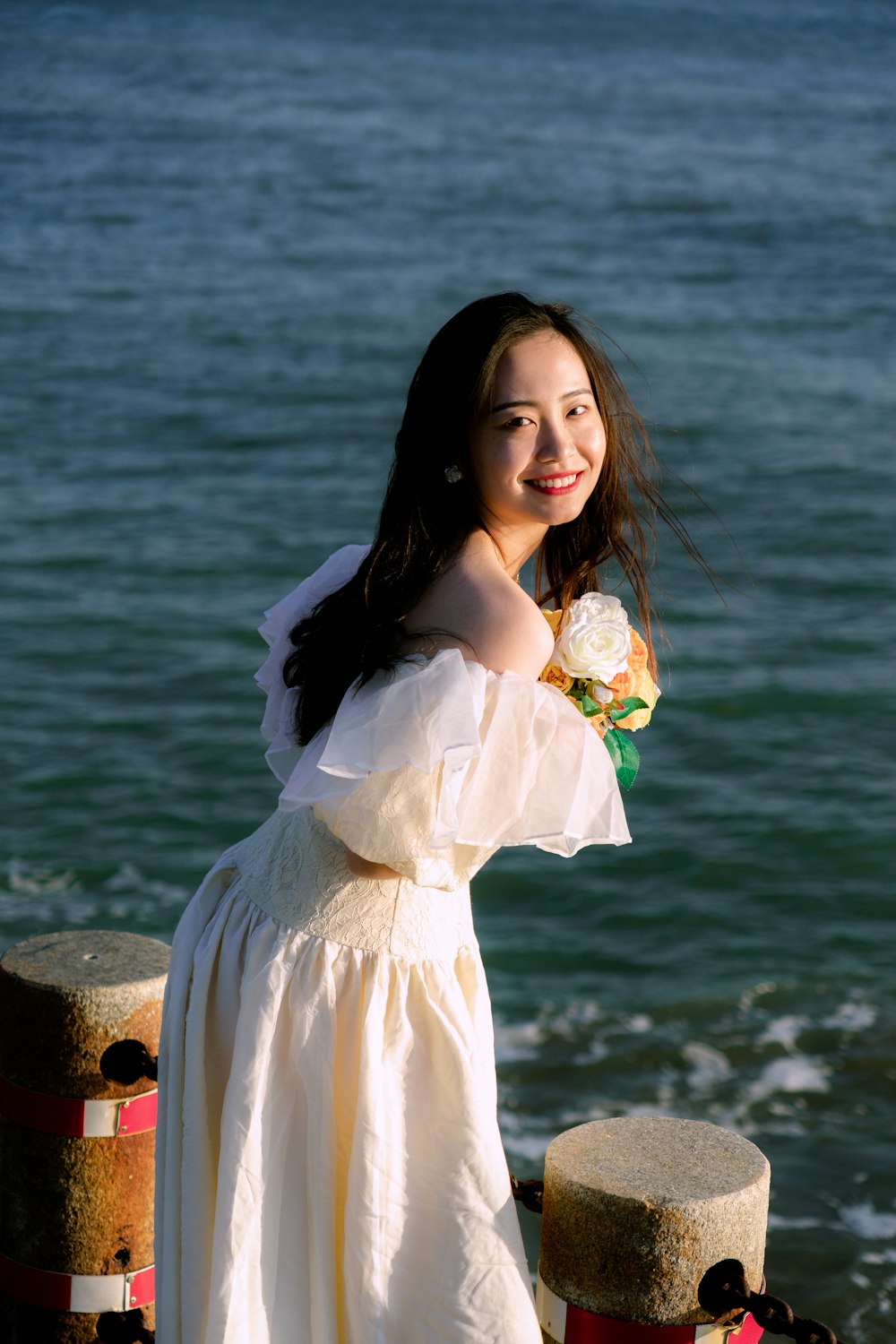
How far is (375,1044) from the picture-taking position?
2314mm

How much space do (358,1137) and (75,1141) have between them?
888 mm

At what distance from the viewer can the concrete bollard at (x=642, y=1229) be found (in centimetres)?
228

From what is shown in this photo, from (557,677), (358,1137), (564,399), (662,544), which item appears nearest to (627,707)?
(557,677)

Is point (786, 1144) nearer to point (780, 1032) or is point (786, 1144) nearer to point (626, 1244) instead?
point (780, 1032)

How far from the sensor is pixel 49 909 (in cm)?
711

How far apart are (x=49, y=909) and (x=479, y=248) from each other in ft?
45.8

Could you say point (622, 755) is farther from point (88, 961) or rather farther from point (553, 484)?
point (88, 961)

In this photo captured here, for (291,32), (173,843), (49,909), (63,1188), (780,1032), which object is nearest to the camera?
(63,1188)

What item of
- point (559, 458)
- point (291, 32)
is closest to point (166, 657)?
point (559, 458)

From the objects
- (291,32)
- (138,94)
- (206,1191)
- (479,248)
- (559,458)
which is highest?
(291,32)

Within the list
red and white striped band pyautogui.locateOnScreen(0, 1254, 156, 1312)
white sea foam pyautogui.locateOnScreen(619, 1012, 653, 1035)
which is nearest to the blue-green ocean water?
white sea foam pyautogui.locateOnScreen(619, 1012, 653, 1035)

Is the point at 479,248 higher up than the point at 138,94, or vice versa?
the point at 138,94

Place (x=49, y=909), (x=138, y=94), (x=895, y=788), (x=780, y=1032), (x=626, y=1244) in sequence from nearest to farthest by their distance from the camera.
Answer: (x=626, y=1244), (x=780, y=1032), (x=49, y=909), (x=895, y=788), (x=138, y=94)

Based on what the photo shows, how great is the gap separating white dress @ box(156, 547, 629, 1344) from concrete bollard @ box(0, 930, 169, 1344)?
1.67ft
